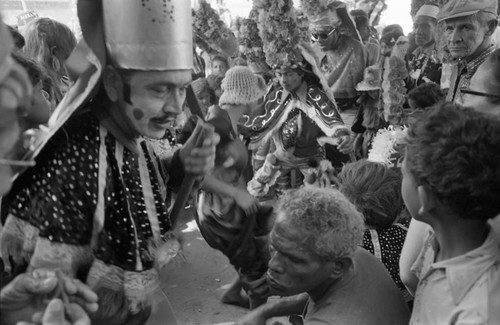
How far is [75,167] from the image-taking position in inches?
54.5

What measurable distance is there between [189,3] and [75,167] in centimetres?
64

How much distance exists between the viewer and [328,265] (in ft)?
4.62

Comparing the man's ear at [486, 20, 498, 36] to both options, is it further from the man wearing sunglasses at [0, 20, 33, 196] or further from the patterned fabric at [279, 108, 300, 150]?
the man wearing sunglasses at [0, 20, 33, 196]

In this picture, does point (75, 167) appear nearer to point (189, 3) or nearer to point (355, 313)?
point (189, 3)

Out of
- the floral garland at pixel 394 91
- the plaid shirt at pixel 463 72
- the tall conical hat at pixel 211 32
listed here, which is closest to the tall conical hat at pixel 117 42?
the plaid shirt at pixel 463 72

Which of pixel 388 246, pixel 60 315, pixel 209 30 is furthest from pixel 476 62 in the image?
pixel 209 30

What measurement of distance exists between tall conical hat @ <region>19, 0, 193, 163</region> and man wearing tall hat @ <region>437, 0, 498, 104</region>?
199cm

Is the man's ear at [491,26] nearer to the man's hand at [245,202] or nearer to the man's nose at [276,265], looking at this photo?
the man's hand at [245,202]

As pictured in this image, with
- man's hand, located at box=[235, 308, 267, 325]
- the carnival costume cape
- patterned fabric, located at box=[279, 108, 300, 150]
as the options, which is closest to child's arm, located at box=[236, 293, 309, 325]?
man's hand, located at box=[235, 308, 267, 325]

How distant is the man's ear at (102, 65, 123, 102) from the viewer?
1478 mm

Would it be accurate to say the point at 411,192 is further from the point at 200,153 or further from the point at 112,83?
the point at 112,83

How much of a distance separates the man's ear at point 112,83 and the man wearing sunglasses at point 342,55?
3.01m

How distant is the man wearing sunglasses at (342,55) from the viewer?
4.29 metres

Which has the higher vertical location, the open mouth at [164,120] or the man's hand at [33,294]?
the open mouth at [164,120]
